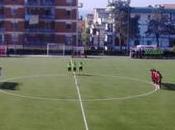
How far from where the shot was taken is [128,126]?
20.9 meters

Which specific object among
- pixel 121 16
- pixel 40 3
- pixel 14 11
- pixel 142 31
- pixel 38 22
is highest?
pixel 40 3

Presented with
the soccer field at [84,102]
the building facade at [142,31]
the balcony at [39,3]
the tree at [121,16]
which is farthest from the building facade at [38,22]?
the soccer field at [84,102]

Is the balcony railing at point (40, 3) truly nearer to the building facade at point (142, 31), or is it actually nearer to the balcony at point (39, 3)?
the balcony at point (39, 3)

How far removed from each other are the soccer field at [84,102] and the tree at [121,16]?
63.7 metres

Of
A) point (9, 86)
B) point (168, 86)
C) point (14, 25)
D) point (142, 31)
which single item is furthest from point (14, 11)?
point (168, 86)

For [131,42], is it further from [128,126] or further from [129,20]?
[128,126]

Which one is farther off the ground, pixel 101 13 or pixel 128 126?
pixel 101 13

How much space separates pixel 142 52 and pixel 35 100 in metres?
44.7

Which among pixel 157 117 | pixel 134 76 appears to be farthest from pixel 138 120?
pixel 134 76

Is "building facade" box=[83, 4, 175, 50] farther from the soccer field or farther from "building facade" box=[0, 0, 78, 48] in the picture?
the soccer field

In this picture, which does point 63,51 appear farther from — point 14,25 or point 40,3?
point 40,3

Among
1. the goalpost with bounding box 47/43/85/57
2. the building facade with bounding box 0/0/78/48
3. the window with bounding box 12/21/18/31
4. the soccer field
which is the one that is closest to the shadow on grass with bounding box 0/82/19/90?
the soccer field

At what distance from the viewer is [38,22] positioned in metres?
93.8

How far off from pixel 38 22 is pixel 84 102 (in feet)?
225
